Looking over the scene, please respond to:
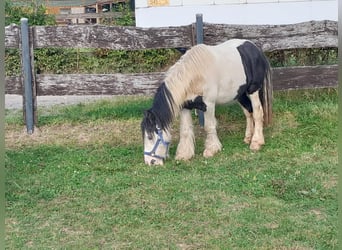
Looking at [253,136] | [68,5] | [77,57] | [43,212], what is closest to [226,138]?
[253,136]

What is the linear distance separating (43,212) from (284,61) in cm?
460

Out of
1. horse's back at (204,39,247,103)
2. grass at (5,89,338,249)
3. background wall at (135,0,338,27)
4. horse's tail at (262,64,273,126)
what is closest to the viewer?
grass at (5,89,338,249)

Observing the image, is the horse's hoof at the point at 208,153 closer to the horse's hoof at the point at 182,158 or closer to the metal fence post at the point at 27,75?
the horse's hoof at the point at 182,158

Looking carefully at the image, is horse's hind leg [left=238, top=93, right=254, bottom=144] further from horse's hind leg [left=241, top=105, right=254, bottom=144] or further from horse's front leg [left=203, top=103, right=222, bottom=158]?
horse's front leg [left=203, top=103, right=222, bottom=158]

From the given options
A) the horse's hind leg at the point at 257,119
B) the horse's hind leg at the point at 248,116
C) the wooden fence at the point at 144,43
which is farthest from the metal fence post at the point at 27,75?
the horse's hind leg at the point at 257,119

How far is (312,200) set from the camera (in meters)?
4.34

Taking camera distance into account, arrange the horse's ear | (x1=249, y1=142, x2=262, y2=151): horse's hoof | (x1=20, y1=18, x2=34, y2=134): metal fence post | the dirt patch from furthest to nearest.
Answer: (x1=20, y1=18, x2=34, y2=134): metal fence post
the dirt patch
(x1=249, y1=142, x2=262, y2=151): horse's hoof
the horse's ear

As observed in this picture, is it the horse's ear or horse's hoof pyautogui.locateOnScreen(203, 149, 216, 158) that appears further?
horse's hoof pyautogui.locateOnScreen(203, 149, 216, 158)

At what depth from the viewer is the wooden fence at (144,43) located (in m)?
6.74

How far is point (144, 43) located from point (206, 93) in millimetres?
1640

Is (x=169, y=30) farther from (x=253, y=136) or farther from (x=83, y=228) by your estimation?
(x=83, y=228)

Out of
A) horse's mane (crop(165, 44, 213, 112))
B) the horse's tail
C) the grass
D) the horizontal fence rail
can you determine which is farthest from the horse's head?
the horizontal fence rail

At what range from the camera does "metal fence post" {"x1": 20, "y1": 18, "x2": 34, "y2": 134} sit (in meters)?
6.67

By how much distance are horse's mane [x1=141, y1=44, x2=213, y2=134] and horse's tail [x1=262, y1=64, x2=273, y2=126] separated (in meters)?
0.80
